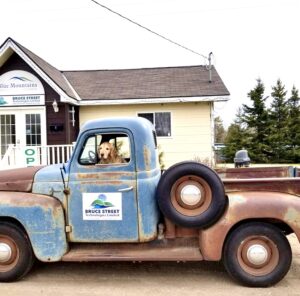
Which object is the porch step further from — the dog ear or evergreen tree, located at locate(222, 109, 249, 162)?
evergreen tree, located at locate(222, 109, 249, 162)

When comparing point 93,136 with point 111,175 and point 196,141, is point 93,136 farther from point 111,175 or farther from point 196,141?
point 196,141

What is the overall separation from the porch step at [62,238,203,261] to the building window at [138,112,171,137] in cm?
1169

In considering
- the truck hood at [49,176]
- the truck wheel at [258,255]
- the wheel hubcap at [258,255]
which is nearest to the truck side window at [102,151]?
the truck hood at [49,176]

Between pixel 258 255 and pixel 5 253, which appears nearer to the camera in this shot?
pixel 258 255

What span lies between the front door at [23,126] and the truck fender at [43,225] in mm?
10613

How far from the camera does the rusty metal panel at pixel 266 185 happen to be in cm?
468

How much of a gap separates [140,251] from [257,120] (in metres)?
27.4

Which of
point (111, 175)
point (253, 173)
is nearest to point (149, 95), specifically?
point (253, 173)

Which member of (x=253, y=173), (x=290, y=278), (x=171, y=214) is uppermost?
(x=253, y=173)

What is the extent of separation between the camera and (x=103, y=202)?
474 cm

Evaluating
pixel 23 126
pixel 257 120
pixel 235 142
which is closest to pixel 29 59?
pixel 23 126

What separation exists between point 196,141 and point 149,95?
2917 millimetres

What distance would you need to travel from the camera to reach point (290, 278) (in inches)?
191

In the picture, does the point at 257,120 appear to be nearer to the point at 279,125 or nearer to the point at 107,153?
the point at 279,125
